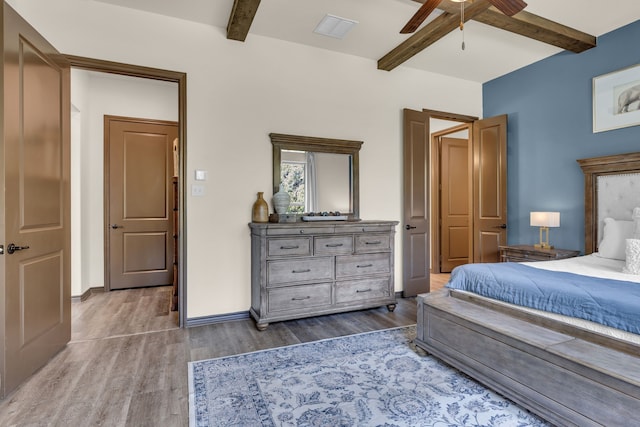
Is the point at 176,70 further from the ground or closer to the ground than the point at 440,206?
further from the ground

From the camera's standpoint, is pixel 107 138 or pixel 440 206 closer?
pixel 107 138

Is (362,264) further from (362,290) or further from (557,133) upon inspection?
(557,133)

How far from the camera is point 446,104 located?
4.62 metres

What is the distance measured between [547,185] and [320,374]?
365 centimetres

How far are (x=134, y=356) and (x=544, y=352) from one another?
8.94ft

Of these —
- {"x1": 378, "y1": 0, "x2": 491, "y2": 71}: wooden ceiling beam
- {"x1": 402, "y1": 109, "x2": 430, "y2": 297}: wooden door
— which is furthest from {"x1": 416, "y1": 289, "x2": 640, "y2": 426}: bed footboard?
{"x1": 378, "y1": 0, "x2": 491, "y2": 71}: wooden ceiling beam

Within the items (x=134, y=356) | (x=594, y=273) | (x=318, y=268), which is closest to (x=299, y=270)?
(x=318, y=268)

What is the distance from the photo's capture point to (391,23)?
328cm

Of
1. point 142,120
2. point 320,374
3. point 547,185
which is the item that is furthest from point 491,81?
point 142,120

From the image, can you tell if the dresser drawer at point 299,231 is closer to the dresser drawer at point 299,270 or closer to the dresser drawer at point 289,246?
the dresser drawer at point 289,246

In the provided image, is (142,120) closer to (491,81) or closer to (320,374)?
(320,374)

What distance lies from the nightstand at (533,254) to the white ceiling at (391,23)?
2309 millimetres

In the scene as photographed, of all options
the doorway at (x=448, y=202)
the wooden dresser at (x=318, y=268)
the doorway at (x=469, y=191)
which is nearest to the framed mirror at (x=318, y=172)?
the wooden dresser at (x=318, y=268)

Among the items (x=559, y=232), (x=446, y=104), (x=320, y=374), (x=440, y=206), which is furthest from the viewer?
(x=440, y=206)
